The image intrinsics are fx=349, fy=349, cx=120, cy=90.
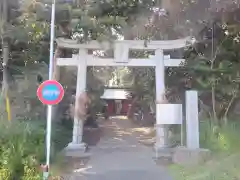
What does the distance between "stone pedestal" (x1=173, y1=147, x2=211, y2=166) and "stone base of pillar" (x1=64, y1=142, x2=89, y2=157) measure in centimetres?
321

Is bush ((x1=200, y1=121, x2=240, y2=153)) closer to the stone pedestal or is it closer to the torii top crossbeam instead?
the stone pedestal

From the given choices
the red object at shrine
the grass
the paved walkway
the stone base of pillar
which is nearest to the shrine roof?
the red object at shrine

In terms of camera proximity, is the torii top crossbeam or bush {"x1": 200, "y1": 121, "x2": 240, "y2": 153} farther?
the torii top crossbeam

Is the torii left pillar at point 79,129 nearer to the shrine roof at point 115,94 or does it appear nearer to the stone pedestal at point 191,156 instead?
the stone pedestal at point 191,156

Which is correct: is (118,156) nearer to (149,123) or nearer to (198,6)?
(198,6)

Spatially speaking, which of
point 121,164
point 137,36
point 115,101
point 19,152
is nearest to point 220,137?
point 121,164

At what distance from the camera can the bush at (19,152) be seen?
7176 millimetres

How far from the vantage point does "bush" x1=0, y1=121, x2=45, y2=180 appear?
23.5 ft

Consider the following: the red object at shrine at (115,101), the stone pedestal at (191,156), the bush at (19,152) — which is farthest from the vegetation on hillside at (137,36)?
the red object at shrine at (115,101)

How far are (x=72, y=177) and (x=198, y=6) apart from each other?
23.7ft

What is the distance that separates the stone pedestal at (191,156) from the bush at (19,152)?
12.1 feet

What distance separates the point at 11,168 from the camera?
7.19 m

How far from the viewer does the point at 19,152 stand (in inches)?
296

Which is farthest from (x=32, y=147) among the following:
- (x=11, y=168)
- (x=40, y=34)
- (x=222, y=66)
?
(x=222, y=66)
